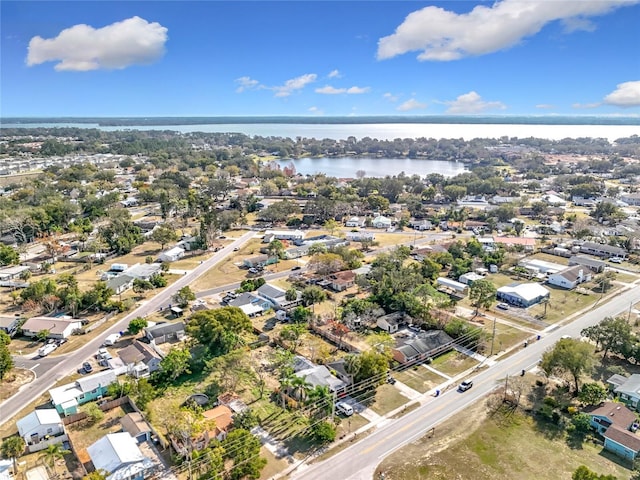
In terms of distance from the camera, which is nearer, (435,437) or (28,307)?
(435,437)

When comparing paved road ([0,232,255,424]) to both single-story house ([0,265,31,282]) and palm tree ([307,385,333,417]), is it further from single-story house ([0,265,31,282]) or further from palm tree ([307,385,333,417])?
single-story house ([0,265,31,282])

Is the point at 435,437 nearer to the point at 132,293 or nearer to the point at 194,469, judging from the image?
the point at 194,469

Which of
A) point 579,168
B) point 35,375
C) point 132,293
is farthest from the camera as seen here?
point 579,168

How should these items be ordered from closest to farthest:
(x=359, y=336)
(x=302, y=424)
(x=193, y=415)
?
(x=193, y=415) < (x=302, y=424) < (x=359, y=336)

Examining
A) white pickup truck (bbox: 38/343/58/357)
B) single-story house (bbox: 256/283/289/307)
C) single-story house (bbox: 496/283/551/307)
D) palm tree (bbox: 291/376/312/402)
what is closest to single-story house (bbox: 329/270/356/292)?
single-story house (bbox: 256/283/289/307)

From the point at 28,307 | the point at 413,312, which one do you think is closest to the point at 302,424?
the point at 413,312

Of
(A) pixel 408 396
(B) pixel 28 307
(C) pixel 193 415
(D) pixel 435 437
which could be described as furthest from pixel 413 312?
(B) pixel 28 307

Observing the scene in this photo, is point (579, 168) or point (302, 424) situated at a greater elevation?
point (579, 168)
